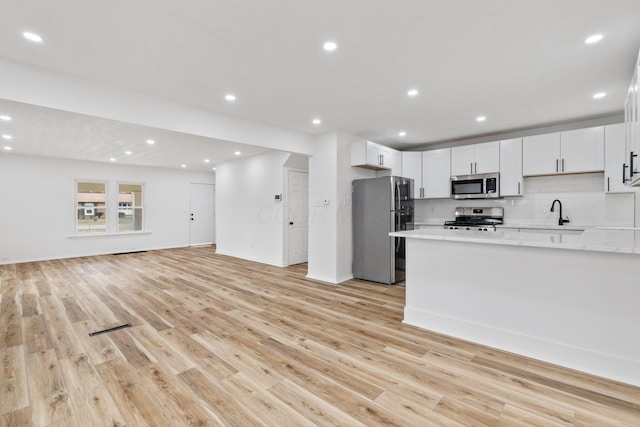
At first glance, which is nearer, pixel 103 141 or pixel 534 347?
pixel 534 347

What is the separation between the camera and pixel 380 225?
4828 mm

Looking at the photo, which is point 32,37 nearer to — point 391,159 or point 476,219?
point 391,159

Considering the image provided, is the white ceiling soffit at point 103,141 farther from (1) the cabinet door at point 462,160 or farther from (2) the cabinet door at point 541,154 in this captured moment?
(2) the cabinet door at point 541,154

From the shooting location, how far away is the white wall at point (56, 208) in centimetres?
645

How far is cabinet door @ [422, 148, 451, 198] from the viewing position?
17.7 ft

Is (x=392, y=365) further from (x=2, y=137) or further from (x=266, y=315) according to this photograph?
(x=2, y=137)

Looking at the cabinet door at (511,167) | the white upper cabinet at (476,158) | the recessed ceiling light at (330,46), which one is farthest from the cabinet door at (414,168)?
the recessed ceiling light at (330,46)

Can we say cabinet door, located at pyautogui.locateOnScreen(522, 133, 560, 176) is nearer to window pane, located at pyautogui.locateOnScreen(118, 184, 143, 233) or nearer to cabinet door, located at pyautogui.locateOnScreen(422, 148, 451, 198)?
cabinet door, located at pyautogui.locateOnScreen(422, 148, 451, 198)

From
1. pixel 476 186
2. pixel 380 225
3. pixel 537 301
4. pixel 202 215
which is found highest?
pixel 476 186

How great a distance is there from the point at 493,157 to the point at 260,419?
16.8 ft

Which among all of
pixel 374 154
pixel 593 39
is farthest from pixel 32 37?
pixel 593 39

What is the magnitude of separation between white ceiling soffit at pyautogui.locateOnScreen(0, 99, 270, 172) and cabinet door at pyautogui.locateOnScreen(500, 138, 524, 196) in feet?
13.7

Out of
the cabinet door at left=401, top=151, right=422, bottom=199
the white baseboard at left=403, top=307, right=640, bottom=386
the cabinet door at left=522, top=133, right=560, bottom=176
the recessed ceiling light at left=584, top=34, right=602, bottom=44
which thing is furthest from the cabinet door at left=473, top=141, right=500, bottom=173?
the white baseboard at left=403, top=307, right=640, bottom=386

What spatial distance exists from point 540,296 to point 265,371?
7.83 ft
